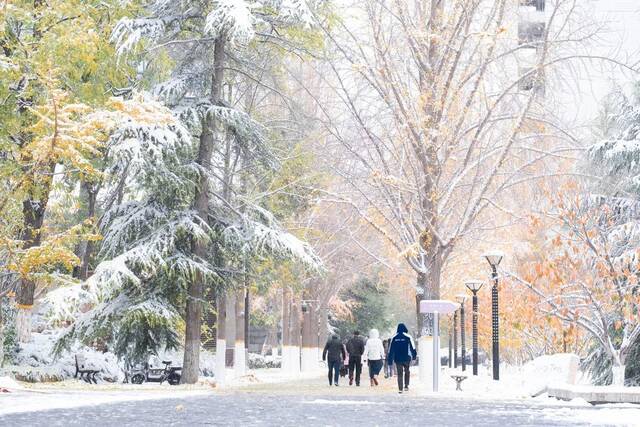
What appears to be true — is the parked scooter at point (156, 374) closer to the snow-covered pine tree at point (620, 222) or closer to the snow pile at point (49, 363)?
the snow pile at point (49, 363)

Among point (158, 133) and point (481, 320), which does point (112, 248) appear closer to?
point (158, 133)

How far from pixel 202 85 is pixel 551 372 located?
12.3 meters

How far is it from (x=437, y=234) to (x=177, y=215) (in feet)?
22.4

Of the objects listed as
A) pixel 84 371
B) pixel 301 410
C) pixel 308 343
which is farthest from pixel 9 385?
pixel 308 343

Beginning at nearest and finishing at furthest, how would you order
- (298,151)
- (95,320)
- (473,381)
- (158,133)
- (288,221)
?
(158,133)
(95,320)
(473,381)
(298,151)
(288,221)

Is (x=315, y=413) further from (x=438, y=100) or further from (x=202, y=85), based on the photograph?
(x=202, y=85)

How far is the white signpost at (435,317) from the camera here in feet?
75.1

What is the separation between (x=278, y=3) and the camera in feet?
91.4

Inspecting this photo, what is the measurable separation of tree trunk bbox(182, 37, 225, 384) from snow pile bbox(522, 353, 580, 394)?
8947mm

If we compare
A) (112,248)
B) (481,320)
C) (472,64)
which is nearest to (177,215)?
(112,248)

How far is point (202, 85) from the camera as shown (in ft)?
94.0

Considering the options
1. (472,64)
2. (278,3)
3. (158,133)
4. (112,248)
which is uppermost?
(278,3)

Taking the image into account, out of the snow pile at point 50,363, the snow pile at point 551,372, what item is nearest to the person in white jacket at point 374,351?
the snow pile at point 50,363

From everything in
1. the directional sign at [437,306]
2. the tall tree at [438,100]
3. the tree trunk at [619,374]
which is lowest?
the tree trunk at [619,374]
